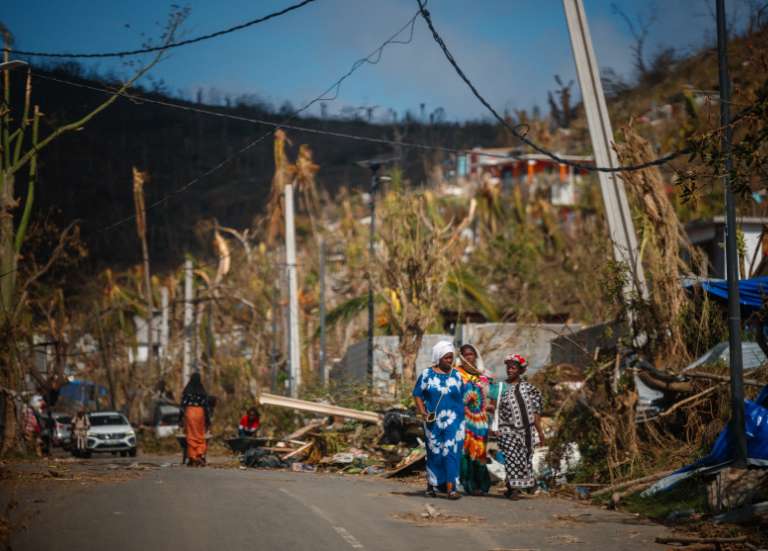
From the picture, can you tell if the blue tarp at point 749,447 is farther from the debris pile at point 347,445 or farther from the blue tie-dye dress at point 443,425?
the debris pile at point 347,445

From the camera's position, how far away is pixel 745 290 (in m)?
17.4

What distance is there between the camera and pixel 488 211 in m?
63.6

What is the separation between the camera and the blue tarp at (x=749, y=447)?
1288 centimetres

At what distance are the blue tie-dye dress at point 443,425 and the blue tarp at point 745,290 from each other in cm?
494

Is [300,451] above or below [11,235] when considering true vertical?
below

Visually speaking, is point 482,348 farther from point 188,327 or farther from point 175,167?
point 175,167

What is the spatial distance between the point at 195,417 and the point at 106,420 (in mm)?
18838

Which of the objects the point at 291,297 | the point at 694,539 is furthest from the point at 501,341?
the point at 694,539

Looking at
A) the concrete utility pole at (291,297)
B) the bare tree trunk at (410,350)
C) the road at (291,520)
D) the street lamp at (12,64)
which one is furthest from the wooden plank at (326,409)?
the street lamp at (12,64)

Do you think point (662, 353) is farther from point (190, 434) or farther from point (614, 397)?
point (190, 434)

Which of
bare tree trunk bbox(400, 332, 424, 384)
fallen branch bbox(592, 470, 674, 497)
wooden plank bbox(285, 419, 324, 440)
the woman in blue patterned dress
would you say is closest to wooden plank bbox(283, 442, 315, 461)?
wooden plank bbox(285, 419, 324, 440)

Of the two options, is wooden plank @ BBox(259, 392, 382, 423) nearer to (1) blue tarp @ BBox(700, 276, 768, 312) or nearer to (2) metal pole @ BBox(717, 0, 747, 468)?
(1) blue tarp @ BBox(700, 276, 768, 312)

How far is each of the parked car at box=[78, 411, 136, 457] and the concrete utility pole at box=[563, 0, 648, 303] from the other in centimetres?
2470

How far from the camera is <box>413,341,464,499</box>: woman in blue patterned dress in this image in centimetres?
1459
